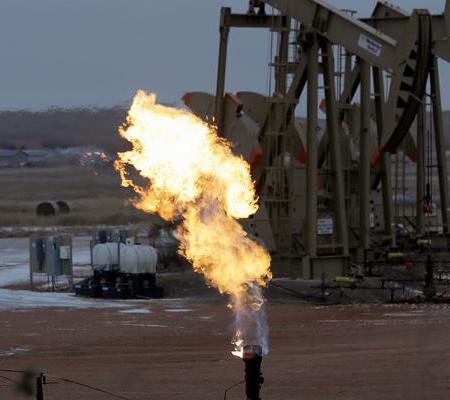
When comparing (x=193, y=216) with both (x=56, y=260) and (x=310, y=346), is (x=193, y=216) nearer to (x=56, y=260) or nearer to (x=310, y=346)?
(x=310, y=346)

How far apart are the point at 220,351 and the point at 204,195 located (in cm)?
409

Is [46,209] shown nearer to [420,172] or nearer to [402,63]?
[420,172]

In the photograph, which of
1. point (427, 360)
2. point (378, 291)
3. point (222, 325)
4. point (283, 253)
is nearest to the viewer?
point (427, 360)

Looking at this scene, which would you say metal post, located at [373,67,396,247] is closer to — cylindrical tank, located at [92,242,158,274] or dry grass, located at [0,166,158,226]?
cylindrical tank, located at [92,242,158,274]

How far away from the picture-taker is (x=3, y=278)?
37.9m

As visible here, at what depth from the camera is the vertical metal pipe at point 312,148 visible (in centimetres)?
3100

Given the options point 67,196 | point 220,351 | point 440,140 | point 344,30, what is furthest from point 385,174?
point 67,196

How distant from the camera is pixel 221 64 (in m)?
33.5

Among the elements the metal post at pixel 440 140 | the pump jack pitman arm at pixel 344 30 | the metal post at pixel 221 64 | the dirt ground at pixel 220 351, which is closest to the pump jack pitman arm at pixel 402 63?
the pump jack pitman arm at pixel 344 30

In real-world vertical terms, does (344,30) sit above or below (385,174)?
above

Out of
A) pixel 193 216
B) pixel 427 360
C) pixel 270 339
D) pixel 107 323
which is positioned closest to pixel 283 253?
pixel 107 323

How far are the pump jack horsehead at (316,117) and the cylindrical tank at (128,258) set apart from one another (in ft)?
10.6

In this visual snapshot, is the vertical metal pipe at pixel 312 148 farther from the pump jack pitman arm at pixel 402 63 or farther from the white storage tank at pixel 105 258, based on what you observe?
the white storage tank at pixel 105 258

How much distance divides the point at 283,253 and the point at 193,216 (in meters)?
16.0
